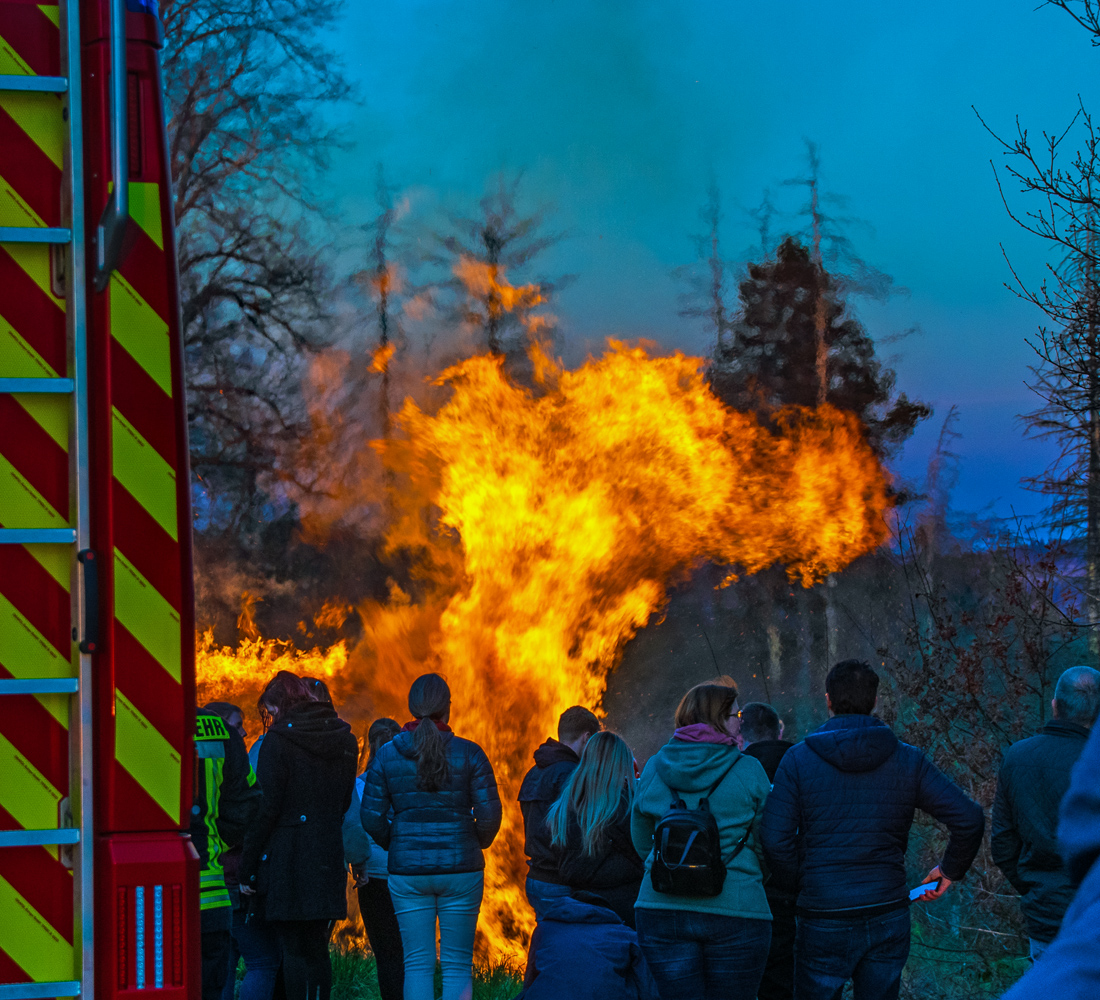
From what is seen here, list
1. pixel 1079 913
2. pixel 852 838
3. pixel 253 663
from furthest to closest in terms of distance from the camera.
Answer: pixel 253 663 → pixel 852 838 → pixel 1079 913

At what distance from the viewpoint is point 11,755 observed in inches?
92.3

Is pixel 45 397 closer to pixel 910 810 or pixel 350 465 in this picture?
pixel 910 810

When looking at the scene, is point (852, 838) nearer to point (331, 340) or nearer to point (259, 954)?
point (259, 954)

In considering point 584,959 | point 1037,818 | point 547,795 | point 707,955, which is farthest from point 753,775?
point 584,959

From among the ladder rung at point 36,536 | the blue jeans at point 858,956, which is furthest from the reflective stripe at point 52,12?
the blue jeans at point 858,956

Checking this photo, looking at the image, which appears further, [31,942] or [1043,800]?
[1043,800]

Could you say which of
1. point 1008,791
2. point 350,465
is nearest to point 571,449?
point 350,465

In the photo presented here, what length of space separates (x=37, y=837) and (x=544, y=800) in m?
3.58

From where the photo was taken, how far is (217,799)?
5.23 m

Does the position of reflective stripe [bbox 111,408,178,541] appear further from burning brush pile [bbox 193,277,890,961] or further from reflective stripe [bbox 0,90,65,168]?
burning brush pile [bbox 193,277,890,961]

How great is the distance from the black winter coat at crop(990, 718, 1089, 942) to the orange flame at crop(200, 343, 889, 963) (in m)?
7.41

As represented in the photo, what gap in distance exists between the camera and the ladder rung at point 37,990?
89.9 inches

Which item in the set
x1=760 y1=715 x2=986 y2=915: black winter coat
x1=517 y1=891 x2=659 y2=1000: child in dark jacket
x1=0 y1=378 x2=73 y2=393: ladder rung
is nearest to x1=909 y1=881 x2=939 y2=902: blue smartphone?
x1=760 y1=715 x2=986 y2=915: black winter coat

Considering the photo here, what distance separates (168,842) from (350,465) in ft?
34.3
